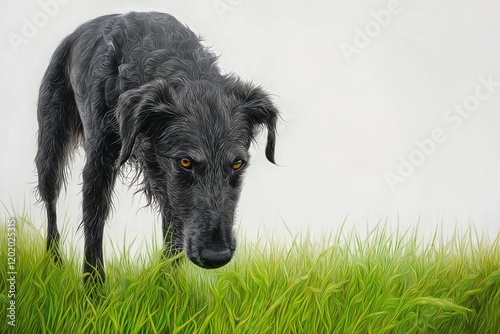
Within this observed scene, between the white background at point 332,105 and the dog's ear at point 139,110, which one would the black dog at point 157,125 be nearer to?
the dog's ear at point 139,110

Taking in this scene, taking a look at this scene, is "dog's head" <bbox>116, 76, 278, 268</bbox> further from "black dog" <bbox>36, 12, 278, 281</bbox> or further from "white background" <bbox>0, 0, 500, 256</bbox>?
"white background" <bbox>0, 0, 500, 256</bbox>

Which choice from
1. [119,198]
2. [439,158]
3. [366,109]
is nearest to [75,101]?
[119,198]

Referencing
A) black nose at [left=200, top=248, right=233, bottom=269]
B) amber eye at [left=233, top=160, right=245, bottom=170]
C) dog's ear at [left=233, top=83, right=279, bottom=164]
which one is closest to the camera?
black nose at [left=200, top=248, right=233, bottom=269]

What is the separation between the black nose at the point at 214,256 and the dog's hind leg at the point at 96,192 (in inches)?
30.0

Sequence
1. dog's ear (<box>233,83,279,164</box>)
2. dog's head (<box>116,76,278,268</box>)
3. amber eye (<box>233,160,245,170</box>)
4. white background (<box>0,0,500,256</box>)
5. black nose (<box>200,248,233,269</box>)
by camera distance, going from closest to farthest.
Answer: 1. black nose (<box>200,248,233,269</box>)
2. dog's head (<box>116,76,278,268</box>)
3. amber eye (<box>233,160,245,170</box>)
4. dog's ear (<box>233,83,279,164</box>)
5. white background (<box>0,0,500,256</box>)

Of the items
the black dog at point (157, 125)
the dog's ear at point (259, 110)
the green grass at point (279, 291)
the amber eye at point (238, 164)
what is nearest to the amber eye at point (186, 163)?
the black dog at point (157, 125)

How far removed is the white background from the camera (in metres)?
3.43

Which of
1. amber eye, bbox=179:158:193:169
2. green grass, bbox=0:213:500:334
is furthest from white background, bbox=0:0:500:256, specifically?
amber eye, bbox=179:158:193:169

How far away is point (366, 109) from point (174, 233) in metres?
1.48

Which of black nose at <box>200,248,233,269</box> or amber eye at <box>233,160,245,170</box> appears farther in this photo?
amber eye at <box>233,160,245,170</box>

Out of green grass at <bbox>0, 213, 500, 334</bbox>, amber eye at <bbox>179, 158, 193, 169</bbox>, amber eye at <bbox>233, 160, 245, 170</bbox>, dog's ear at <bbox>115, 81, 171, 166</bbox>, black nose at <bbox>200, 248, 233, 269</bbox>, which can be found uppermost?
dog's ear at <bbox>115, 81, 171, 166</bbox>

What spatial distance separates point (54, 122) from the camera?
3.55 meters

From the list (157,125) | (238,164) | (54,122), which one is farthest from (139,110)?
(54,122)

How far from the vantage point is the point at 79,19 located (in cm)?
343
